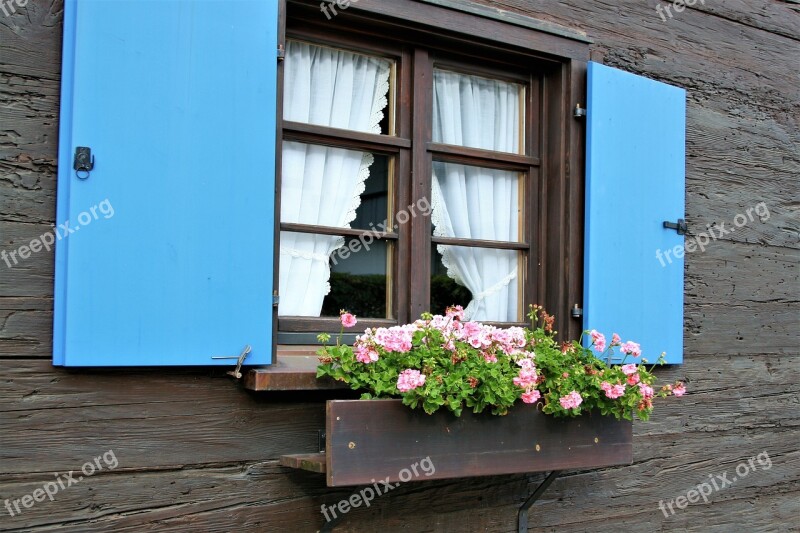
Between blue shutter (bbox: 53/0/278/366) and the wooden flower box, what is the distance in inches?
15.6

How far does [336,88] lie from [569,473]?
1.81 meters

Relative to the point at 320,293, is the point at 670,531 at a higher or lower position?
lower

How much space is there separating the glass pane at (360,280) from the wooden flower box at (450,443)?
2.09ft

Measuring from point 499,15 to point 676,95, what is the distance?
93cm

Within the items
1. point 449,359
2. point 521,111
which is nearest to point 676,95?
point 521,111

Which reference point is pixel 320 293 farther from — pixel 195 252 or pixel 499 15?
pixel 499 15

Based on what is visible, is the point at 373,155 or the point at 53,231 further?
the point at 373,155

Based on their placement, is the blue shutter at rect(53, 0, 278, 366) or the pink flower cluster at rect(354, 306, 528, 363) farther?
the pink flower cluster at rect(354, 306, 528, 363)

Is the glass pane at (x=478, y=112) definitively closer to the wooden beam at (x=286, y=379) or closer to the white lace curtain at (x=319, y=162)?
the white lace curtain at (x=319, y=162)

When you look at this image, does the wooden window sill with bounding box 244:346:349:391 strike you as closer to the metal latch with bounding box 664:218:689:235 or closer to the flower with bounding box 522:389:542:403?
the flower with bounding box 522:389:542:403

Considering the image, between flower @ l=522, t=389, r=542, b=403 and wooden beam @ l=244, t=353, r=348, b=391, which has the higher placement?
wooden beam @ l=244, t=353, r=348, b=391

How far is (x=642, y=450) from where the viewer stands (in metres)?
3.74

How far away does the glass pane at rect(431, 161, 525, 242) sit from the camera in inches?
136

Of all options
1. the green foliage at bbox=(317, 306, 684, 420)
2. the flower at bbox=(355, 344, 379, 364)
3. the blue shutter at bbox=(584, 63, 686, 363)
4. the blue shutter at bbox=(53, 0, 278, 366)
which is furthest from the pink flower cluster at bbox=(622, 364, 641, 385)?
the blue shutter at bbox=(53, 0, 278, 366)
